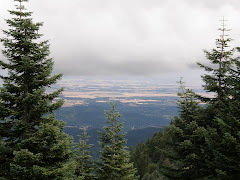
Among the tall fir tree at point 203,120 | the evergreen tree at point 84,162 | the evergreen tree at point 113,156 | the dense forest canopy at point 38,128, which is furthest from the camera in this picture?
the evergreen tree at point 84,162

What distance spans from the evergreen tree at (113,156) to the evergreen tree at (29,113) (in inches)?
300

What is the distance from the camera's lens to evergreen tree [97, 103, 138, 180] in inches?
727

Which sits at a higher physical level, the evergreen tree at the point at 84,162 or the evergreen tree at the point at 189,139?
the evergreen tree at the point at 189,139

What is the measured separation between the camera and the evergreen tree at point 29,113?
10.2 meters

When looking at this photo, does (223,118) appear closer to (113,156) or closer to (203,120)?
(203,120)

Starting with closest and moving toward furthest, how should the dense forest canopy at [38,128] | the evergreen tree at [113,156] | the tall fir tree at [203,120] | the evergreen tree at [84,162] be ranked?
the dense forest canopy at [38,128], the tall fir tree at [203,120], the evergreen tree at [113,156], the evergreen tree at [84,162]

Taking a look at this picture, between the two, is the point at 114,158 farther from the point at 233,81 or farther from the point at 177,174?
the point at 233,81

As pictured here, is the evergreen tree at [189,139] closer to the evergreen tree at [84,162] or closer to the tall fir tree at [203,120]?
the tall fir tree at [203,120]

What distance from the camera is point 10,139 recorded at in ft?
35.6

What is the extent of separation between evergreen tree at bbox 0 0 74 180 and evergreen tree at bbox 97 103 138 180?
761 centimetres

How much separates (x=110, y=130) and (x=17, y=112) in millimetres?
10168

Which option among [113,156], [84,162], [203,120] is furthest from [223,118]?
[84,162]

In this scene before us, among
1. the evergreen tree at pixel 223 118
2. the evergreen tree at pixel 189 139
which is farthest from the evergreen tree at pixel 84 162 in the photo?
the evergreen tree at pixel 223 118

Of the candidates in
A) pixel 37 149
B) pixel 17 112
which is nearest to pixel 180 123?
pixel 37 149
